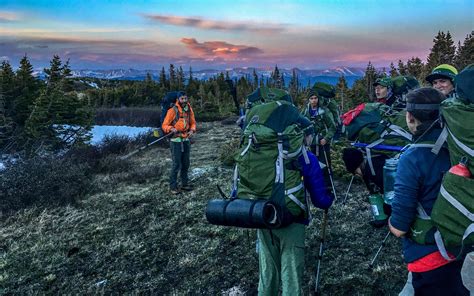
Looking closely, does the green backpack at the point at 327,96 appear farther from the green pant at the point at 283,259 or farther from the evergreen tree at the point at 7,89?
the evergreen tree at the point at 7,89

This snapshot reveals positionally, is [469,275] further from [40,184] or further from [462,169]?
[40,184]

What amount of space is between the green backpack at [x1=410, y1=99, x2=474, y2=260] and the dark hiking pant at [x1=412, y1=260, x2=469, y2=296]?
192 mm

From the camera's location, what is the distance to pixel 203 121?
1188 inches

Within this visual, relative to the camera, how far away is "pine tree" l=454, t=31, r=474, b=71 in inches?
1203

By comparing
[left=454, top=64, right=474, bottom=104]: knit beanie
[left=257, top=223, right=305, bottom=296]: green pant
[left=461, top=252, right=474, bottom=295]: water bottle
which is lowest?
[left=461, top=252, right=474, bottom=295]: water bottle

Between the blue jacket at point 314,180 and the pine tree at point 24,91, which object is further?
the pine tree at point 24,91

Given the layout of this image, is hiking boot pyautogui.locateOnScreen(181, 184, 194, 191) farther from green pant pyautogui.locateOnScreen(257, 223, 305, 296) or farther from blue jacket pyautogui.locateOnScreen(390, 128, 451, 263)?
blue jacket pyautogui.locateOnScreen(390, 128, 451, 263)

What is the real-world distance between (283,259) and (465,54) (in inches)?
1443

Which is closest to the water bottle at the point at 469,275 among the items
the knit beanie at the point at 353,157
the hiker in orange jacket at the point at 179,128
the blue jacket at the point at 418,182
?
the knit beanie at the point at 353,157

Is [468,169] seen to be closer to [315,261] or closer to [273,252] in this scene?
[273,252]

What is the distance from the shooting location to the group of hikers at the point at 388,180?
2.18 metres

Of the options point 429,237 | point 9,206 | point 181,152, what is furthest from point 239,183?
point 9,206

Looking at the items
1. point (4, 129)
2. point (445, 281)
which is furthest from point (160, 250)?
point (4, 129)

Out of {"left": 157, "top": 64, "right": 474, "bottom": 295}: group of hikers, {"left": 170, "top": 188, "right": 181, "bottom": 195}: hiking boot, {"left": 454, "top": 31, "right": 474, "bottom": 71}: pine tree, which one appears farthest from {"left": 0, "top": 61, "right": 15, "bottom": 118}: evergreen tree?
{"left": 454, "top": 31, "right": 474, "bottom": 71}: pine tree
